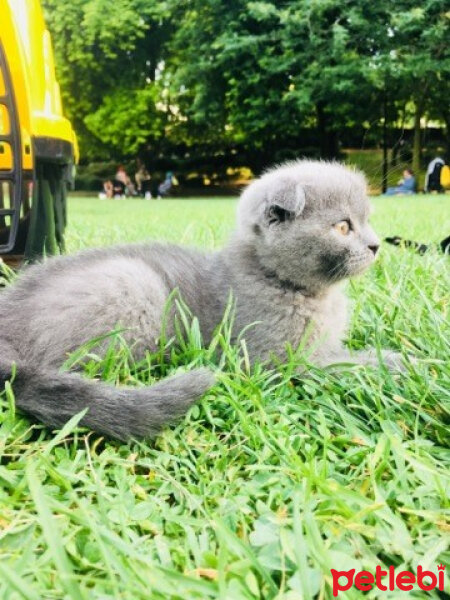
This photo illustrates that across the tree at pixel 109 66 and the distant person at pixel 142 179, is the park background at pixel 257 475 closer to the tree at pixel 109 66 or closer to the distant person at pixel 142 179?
the distant person at pixel 142 179

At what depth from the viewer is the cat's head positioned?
1615 millimetres

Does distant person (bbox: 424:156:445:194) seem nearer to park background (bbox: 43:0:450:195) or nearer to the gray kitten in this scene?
park background (bbox: 43:0:450:195)

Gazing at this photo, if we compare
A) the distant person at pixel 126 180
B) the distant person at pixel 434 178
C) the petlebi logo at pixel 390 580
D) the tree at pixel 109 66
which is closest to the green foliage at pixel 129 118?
the tree at pixel 109 66

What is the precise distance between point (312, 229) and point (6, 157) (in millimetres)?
1150

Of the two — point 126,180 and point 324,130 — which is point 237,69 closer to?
point 324,130

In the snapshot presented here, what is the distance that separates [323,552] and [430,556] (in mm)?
158

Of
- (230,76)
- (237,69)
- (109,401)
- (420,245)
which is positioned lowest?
(109,401)

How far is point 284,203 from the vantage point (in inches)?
62.0

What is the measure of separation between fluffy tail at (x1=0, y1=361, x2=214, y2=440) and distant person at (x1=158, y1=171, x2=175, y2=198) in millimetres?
15667

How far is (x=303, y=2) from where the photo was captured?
45.8 ft

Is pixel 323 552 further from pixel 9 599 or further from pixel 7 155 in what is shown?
pixel 7 155

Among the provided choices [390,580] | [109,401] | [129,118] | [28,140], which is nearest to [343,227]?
[109,401]

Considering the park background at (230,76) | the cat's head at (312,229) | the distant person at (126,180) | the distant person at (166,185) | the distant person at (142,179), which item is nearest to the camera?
the cat's head at (312,229)

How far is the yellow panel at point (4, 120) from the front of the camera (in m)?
2.03
